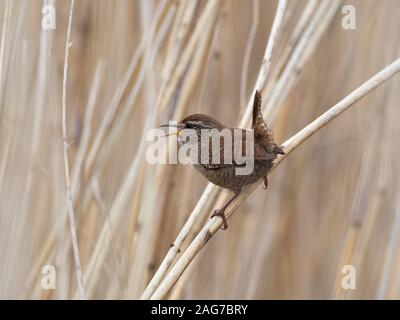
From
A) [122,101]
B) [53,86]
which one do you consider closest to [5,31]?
[53,86]

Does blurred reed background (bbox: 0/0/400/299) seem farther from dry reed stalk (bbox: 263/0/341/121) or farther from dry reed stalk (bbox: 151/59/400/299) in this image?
dry reed stalk (bbox: 151/59/400/299)

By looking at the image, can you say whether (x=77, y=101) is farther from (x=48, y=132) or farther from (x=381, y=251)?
(x=381, y=251)

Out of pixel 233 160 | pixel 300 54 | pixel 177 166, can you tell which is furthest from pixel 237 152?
pixel 300 54

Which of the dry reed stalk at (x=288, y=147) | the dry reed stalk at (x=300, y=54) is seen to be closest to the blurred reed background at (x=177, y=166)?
the dry reed stalk at (x=300, y=54)

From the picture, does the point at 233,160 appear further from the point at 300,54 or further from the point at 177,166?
the point at 300,54

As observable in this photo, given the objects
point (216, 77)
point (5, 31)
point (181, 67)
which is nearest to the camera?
point (5, 31)
